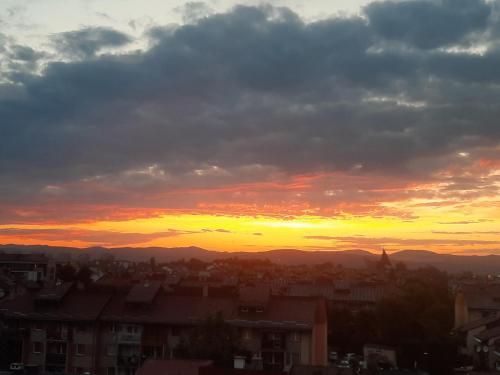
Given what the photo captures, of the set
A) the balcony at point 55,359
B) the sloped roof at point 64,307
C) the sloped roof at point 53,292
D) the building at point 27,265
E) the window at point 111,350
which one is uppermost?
the building at point 27,265

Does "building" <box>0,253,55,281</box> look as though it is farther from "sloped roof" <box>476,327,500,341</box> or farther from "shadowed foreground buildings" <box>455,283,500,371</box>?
"sloped roof" <box>476,327,500,341</box>

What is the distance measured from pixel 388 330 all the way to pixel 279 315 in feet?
66.8

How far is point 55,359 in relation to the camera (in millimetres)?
53312

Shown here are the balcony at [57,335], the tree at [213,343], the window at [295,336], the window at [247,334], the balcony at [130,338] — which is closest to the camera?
the tree at [213,343]

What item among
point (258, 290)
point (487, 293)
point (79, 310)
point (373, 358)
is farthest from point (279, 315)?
point (487, 293)

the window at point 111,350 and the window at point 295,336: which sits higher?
the window at point 295,336

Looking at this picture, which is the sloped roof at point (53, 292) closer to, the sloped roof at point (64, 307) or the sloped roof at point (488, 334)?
the sloped roof at point (64, 307)

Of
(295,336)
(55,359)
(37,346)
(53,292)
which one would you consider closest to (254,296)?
(295,336)

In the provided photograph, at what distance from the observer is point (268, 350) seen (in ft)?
168

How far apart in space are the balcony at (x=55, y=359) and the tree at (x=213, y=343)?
13029 millimetres

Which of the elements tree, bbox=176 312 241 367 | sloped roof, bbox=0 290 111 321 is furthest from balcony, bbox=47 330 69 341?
tree, bbox=176 312 241 367

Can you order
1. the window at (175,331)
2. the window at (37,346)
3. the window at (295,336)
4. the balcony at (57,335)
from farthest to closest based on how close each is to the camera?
1. the window at (37,346)
2. the balcony at (57,335)
3. the window at (175,331)
4. the window at (295,336)

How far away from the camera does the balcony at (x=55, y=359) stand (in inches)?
2092

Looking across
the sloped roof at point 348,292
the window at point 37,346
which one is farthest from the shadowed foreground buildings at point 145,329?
the sloped roof at point 348,292
